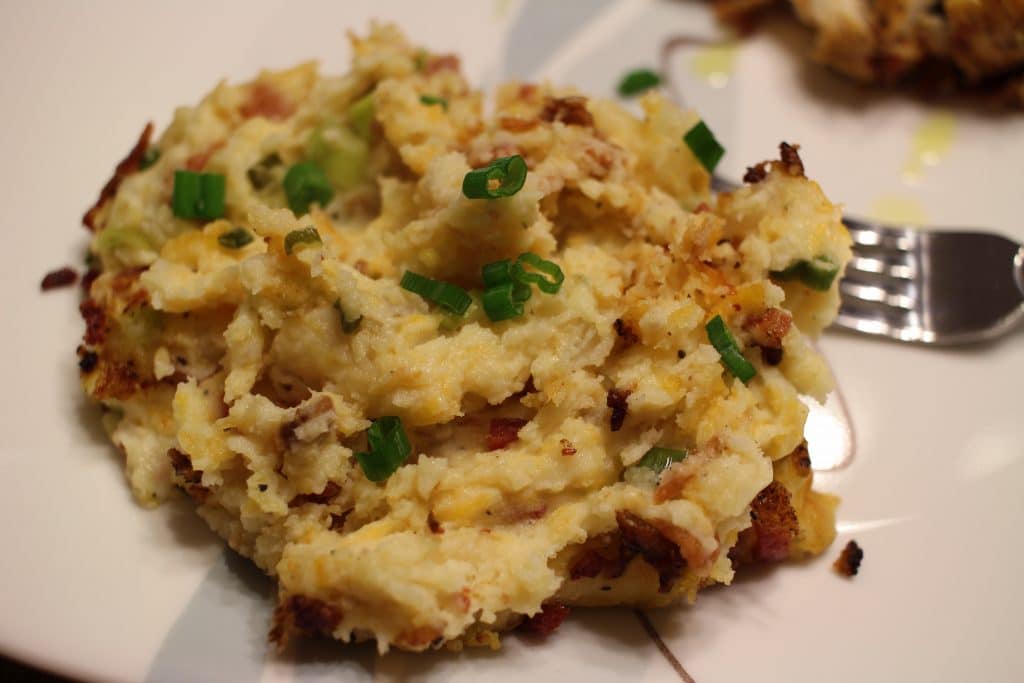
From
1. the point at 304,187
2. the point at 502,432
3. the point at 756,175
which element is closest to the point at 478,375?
the point at 502,432

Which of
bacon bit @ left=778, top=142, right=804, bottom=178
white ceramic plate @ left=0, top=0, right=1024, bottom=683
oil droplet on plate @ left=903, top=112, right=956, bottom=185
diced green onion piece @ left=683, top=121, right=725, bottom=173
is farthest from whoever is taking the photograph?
oil droplet on plate @ left=903, top=112, right=956, bottom=185

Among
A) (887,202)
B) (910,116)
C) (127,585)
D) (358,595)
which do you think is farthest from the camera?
(910,116)

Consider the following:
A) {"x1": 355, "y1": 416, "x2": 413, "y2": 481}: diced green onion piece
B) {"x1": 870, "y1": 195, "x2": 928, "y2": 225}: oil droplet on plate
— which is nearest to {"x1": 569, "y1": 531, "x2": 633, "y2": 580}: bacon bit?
{"x1": 355, "y1": 416, "x2": 413, "y2": 481}: diced green onion piece

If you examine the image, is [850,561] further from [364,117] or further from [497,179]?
[364,117]

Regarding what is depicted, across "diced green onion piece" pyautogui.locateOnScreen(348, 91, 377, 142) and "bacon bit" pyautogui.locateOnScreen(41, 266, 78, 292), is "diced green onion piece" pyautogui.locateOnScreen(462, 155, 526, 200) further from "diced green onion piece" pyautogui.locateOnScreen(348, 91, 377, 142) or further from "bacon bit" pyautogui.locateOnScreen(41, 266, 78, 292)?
"bacon bit" pyautogui.locateOnScreen(41, 266, 78, 292)

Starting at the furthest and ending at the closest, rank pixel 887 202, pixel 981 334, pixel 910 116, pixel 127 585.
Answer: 1. pixel 910 116
2. pixel 887 202
3. pixel 981 334
4. pixel 127 585

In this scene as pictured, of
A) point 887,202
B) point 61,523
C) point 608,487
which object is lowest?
point 887,202

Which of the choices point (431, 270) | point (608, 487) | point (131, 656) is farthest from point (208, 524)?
point (608, 487)

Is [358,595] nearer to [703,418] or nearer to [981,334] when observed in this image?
[703,418]
